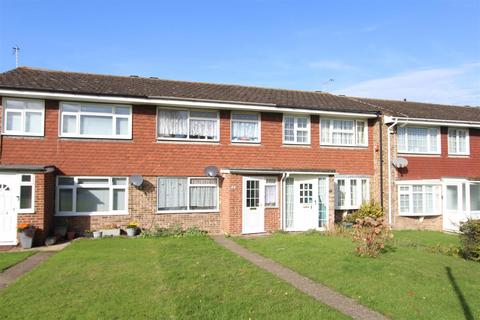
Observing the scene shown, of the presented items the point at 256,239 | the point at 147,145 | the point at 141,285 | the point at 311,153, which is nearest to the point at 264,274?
the point at 141,285

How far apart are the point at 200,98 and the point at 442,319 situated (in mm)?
11421

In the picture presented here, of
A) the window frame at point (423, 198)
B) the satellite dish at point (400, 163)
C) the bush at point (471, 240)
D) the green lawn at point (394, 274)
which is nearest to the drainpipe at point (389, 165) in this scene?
the satellite dish at point (400, 163)

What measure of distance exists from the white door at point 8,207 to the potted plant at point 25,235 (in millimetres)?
549

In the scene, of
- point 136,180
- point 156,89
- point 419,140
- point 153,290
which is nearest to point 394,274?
point 153,290

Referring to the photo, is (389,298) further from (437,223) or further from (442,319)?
(437,223)

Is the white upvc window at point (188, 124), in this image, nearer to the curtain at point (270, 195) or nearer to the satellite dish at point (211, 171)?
the satellite dish at point (211, 171)

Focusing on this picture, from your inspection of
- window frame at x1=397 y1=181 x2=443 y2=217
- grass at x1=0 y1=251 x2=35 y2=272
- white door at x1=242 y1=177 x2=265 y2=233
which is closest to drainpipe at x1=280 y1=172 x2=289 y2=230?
white door at x1=242 y1=177 x2=265 y2=233

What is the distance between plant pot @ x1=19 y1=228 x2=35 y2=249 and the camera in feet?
39.8

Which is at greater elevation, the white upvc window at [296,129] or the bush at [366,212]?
the white upvc window at [296,129]

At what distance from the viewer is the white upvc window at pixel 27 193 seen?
12.6 m

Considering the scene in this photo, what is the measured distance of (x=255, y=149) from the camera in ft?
53.8

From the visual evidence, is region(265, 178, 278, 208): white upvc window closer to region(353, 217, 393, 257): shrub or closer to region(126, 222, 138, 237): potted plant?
region(126, 222, 138, 237): potted plant

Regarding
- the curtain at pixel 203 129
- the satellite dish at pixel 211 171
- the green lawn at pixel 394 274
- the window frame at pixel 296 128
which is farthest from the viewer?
the window frame at pixel 296 128

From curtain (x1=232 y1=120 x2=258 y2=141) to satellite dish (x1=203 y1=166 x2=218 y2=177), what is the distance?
157 centimetres
